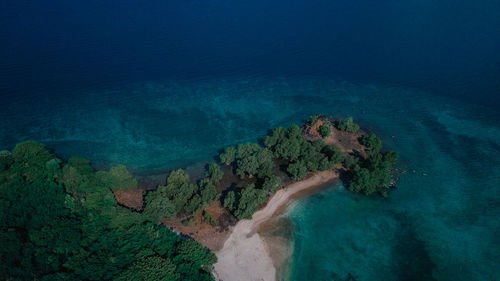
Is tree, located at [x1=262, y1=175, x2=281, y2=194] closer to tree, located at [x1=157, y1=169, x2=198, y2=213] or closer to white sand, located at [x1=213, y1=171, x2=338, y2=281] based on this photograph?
white sand, located at [x1=213, y1=171, x2=338, y2=281]

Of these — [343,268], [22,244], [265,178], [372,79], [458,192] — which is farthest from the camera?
[372,79]

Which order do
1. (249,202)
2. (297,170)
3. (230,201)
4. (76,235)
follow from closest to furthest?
(76,235) < (249,202) < (230,201) < (297,170)

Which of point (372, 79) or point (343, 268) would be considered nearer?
point (343, 268)

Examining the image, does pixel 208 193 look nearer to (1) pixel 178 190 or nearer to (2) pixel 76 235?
(1) pixel 178 190

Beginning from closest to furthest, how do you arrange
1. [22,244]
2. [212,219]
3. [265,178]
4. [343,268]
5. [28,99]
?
[22,244], [343,268], [212,219], [265,178], [28,99]

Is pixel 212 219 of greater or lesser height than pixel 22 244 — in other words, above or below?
below

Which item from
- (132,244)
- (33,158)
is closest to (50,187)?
(33,158)

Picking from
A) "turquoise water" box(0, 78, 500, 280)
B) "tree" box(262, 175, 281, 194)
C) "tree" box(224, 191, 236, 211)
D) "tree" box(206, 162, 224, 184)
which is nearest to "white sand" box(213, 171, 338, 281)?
"tree" box(262, 175, 281, 194)

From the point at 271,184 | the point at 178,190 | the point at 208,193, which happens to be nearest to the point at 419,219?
the point at 271,184

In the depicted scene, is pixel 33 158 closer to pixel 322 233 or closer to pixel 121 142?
pixel 121 142
